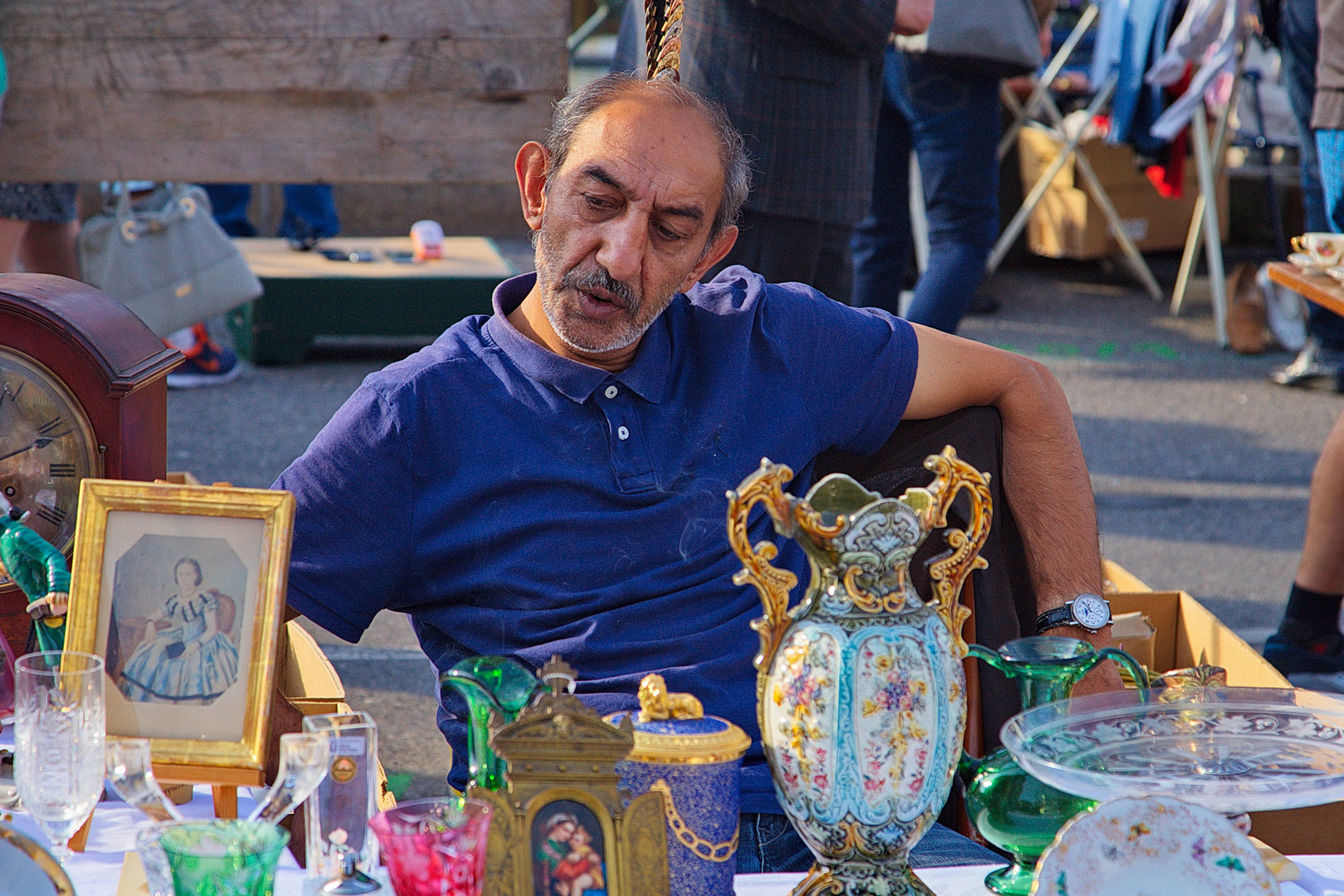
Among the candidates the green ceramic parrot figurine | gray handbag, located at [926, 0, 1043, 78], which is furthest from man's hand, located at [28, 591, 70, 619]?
gray handbag, located at [926, 0, 1043, 78]

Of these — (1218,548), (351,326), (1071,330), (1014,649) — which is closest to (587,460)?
(1014,649)

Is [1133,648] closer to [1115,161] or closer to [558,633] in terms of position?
[558,633]

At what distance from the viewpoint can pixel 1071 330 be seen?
662 cm

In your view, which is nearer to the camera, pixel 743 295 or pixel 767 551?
pixel 767 551

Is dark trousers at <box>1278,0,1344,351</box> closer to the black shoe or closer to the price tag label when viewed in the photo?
the black shoe

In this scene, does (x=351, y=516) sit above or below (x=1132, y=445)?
above

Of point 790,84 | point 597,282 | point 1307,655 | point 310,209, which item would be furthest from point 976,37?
point 310,209

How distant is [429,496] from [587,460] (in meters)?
0.19

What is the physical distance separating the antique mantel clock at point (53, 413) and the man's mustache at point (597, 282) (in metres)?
0.52

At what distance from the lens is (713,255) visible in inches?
76.3

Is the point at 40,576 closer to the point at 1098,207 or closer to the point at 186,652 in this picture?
the point at 186,652

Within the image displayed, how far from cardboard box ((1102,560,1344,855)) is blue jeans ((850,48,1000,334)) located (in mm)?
1497

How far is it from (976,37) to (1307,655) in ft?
5.85

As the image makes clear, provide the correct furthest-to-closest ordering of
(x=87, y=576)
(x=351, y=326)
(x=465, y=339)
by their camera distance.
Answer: (x=351, y=326)
(x=465, y=339)
(x=87, y=576)
